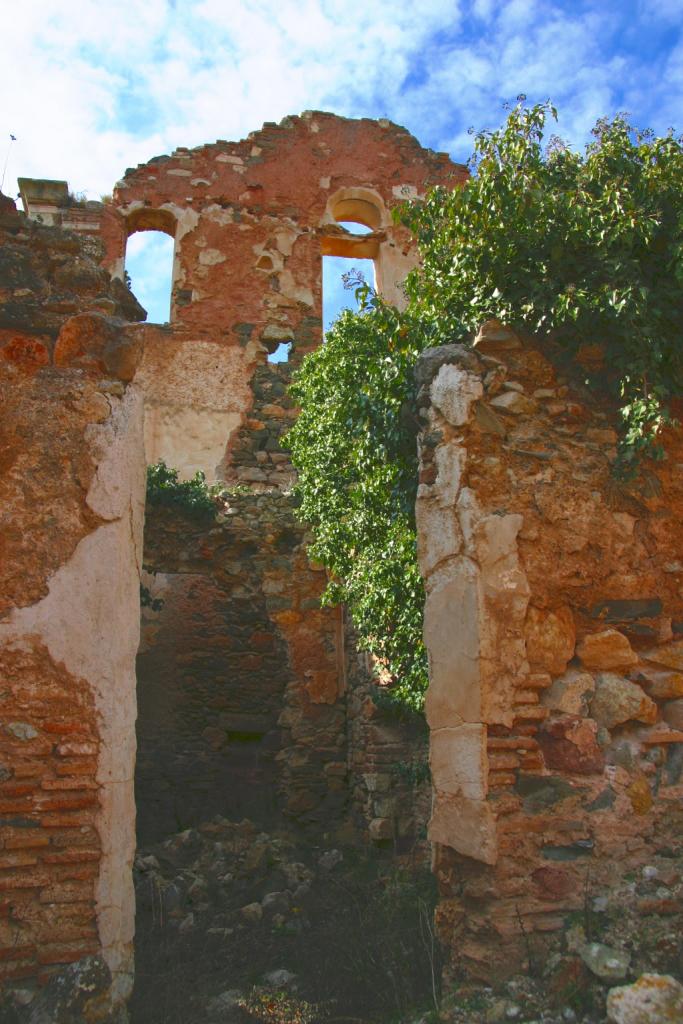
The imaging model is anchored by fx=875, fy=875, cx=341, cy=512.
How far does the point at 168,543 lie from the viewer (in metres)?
8.93

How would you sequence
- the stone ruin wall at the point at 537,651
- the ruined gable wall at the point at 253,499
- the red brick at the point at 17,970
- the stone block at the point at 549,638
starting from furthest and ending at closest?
the ruined gable wall at the point at 253,499 < the stone block at the point at 549,638 < the stone ruin wall at the point at 537,651 < the red brick at the point at 17,970

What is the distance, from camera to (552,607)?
398 cm

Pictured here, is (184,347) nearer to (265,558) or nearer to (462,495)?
(265,558)

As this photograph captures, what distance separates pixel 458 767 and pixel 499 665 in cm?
47

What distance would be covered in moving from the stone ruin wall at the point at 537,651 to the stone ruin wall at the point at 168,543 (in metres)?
1.38

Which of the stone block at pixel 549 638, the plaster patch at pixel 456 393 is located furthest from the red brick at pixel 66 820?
the plaster patch at pixel 456 393

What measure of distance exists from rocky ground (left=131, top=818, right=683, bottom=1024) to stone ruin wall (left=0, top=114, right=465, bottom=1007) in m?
1.01

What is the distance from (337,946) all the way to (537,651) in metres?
2.23

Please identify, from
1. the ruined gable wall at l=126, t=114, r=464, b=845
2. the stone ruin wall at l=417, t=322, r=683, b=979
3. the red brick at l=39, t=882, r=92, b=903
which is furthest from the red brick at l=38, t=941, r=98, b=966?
the ruined gable wall at l=126, t=114, r=464, b=845

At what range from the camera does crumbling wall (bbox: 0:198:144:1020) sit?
3.30 metres

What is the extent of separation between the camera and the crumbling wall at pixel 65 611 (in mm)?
3305

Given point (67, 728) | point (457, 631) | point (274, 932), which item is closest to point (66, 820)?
point (67, 728)

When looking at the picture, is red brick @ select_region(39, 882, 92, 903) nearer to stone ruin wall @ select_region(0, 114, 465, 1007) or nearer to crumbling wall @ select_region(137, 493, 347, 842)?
stone ruin wall @ select_region(0, 114, 465, 1007)

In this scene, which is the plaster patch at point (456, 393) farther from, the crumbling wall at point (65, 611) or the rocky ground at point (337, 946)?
the rocky ground at point (337, 946)
